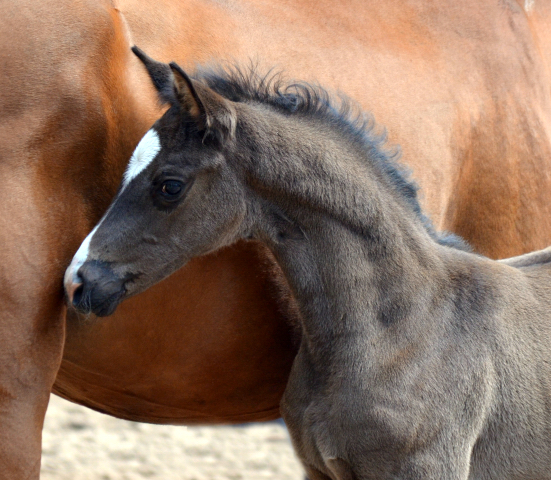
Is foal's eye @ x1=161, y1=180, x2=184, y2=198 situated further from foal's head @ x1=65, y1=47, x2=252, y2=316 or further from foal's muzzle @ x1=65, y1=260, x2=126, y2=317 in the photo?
foal's muzzle @ x1=65, y1=260, x2=126, y2=317

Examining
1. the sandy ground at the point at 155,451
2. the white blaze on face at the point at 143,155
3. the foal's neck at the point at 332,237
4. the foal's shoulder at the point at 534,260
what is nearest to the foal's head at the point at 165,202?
the white blaze on face at the point at 143,155

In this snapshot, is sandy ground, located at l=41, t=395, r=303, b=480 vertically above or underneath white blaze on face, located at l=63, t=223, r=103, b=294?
underneath

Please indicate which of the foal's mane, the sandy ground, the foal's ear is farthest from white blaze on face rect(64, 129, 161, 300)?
the sandy ground

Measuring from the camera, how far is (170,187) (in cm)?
220

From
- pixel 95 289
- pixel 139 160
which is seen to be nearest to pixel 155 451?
pixel 95 289

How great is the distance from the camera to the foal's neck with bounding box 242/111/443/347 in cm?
228

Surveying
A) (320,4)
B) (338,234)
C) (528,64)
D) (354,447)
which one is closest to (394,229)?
(338,234)

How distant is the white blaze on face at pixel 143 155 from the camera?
2.19 metres

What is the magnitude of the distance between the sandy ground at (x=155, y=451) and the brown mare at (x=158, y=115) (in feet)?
4.65

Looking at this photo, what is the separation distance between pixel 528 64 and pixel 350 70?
1024 millimetres

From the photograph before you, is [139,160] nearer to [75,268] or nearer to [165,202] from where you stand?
[165,202]

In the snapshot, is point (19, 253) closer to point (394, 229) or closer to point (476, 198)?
point (394, 229)

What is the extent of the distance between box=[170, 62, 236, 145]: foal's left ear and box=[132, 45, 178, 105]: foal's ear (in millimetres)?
60

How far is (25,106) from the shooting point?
2.12 metres
